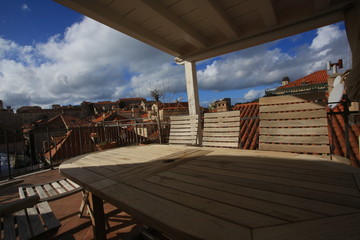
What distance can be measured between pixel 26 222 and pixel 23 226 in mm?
48

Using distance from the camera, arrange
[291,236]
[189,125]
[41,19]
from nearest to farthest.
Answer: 1. [291,236]
2. [189,125]
3. [41,19]

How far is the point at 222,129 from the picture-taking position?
1936 millimetres

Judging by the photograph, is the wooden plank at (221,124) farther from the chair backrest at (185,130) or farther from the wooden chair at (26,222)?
the wooden chair at (26,222)

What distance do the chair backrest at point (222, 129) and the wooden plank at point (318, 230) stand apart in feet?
4.26

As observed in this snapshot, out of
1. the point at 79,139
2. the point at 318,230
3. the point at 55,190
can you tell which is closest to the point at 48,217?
the point at 55,190

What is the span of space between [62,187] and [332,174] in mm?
2232

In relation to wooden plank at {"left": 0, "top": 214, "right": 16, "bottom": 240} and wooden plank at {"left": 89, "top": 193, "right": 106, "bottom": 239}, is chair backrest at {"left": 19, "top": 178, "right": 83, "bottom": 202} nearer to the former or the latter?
wooden plank at {"left": 0, "top": 214, "right": 16, "bottom": 240}

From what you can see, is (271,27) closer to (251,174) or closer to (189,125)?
(189,125)

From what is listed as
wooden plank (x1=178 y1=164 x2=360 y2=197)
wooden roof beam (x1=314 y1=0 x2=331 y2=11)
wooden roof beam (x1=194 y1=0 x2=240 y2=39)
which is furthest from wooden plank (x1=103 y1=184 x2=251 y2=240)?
wooden roof beam (x1=314 y1=0 x2=331 y2=11)

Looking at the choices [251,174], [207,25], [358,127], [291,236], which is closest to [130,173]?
[251,174]

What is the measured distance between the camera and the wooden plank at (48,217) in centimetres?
105

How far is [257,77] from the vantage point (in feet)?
188

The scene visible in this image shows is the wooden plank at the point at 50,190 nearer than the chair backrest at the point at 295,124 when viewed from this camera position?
No

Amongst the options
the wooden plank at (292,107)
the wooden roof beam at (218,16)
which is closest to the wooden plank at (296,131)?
the wooden plank at (292,107)
